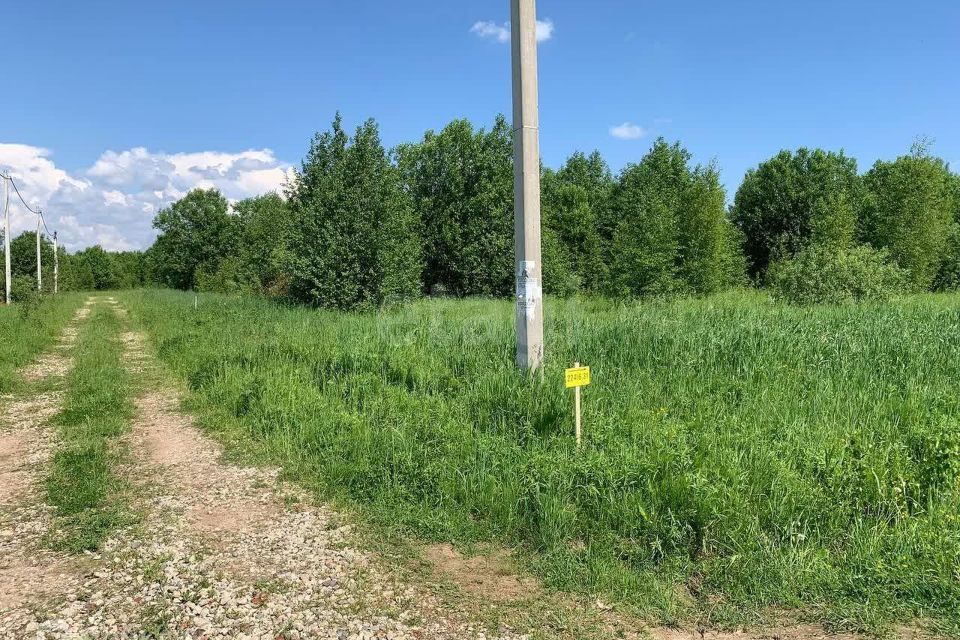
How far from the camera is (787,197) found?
41625 mm

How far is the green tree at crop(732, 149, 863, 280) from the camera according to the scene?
4044 cm

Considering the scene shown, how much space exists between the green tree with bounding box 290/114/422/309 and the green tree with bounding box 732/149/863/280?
3083 cm

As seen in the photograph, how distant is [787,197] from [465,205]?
26.2m

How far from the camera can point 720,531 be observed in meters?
3.73

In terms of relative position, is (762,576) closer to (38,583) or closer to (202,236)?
(38,583)

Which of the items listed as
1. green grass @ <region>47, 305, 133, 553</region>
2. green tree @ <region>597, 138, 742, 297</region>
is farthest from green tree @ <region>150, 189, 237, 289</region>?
green grass @ <region>47, 305, 133, 553</region>

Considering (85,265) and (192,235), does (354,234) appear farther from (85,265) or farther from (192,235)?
(85,265)

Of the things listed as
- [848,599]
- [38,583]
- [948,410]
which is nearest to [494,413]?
[848,599]

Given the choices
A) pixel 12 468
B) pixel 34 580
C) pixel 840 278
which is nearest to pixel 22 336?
pixel 12 468

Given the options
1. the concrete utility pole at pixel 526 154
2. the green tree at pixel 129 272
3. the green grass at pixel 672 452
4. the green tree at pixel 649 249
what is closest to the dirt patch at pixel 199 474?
the green grass at pixel 672 452

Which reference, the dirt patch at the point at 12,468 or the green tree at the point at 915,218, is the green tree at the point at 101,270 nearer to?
the dirt patch at the point at 12,468

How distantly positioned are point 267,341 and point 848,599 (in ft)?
31.1

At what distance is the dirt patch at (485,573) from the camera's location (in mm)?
3465

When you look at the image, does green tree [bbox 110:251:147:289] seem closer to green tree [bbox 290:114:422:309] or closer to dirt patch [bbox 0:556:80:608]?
green tree [bbox 290:114:422:309]
